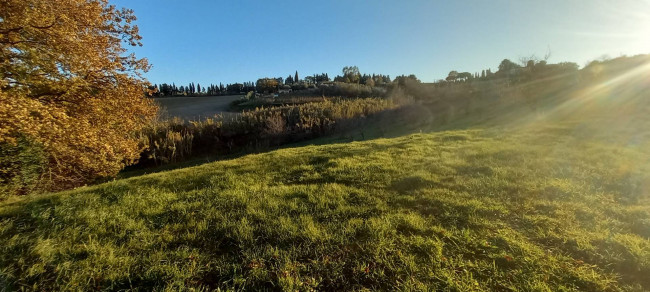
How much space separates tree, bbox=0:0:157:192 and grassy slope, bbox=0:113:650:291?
1.51m

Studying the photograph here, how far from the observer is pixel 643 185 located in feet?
15.8

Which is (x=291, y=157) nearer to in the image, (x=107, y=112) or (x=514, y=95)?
(x=107, y=112)

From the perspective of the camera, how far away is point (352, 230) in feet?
11.3

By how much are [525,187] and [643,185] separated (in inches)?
79.9

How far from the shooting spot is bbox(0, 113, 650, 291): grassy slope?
2625mm

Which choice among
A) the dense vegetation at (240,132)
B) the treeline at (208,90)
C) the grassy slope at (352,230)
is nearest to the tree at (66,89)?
the grassy slope at (352,230)

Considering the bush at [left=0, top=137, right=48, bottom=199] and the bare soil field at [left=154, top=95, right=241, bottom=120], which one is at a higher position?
the bare soil field at [left=154, top=95, right=241, bottom=120]

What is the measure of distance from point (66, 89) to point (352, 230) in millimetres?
6482

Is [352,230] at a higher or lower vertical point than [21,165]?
lower

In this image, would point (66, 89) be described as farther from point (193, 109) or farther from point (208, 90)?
point (208, 90)

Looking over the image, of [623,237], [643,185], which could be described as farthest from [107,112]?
[643,185]

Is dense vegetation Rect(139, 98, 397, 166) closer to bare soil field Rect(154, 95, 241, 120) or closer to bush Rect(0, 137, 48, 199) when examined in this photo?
bush Rect(0, 137, 48, 199)

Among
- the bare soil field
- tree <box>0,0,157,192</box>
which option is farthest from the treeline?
tree <box>0,0,157,192</box>

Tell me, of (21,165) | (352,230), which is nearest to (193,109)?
(21,165)
